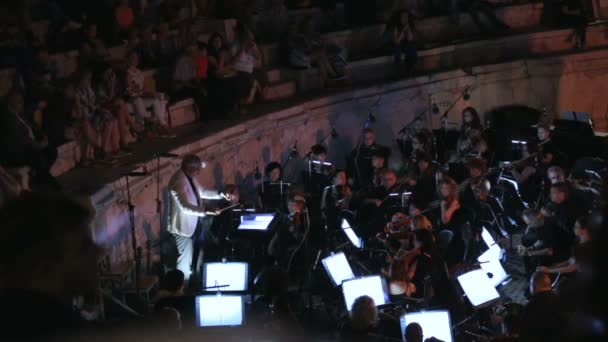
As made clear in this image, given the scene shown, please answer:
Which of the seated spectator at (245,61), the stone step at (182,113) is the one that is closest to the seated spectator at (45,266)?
the stone step at (182,113)

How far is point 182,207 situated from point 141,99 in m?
2.88

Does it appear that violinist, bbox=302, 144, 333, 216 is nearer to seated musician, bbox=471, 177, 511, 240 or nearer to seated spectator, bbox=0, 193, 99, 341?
seated musician, bbox=471, 177, 511, 240

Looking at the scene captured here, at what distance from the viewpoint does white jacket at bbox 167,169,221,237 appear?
360 inches

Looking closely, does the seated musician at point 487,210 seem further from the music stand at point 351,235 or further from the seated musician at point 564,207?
the music stand at point 351,235

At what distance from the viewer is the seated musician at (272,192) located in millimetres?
11000

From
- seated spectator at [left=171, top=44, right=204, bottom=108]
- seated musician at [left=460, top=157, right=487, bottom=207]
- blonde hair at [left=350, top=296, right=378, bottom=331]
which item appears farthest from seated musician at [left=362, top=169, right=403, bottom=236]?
blonde hair at [left=350, top=296, right=378, bottom=331]

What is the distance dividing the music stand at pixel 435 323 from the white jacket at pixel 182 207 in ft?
8.86

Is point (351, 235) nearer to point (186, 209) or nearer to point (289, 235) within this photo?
point (289, 235)

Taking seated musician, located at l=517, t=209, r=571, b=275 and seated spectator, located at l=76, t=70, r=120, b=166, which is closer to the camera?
seated musician, located at l=517, t=209, r=571, b=275

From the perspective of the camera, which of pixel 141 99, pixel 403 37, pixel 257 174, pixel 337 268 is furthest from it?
pixel 403 37

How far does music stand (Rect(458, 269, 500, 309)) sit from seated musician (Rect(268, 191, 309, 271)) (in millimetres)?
2061

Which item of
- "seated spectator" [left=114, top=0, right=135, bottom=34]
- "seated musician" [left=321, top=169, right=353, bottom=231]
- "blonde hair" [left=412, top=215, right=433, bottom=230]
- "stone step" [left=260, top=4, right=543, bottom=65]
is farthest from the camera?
"stone step" [left=260, top=4, right=543, bottom=65]

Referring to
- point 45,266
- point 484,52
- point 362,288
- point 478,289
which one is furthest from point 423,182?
point 45,266

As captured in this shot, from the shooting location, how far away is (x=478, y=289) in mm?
8836
